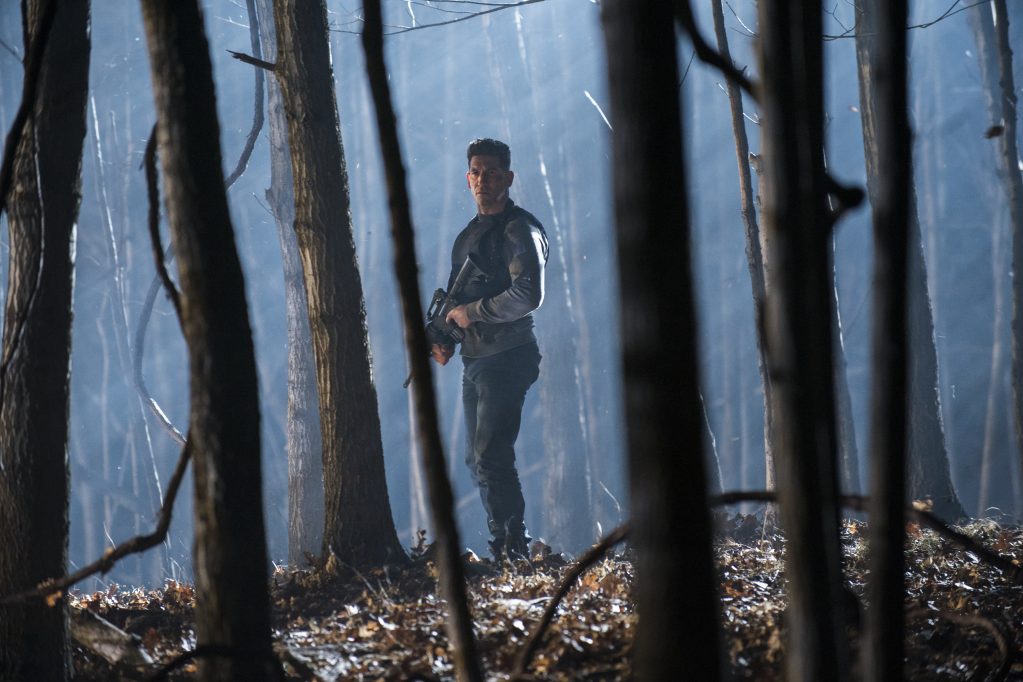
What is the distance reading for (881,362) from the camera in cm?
127

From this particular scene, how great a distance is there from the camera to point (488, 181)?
217 inches

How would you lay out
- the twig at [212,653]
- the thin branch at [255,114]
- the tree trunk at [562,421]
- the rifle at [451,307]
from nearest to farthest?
the twig at [212,653], the rifle at [451,307], the thin branch at [255,114], the tree trunk at [562,421]

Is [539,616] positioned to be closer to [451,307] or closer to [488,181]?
[451,307]

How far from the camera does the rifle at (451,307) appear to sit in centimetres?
558

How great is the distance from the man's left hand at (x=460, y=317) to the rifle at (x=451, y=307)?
0.26ft

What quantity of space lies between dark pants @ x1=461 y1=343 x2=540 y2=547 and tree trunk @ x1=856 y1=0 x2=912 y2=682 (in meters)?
4.09

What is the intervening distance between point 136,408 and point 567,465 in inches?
581

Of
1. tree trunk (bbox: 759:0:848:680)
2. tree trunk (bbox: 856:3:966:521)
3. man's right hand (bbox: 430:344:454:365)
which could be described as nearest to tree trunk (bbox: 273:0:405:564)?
man's right hand (bbox: 430:344:454:365)

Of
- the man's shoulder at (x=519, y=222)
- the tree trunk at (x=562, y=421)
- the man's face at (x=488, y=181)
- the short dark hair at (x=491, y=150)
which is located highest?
the short dark hair at (x=491, y=150)

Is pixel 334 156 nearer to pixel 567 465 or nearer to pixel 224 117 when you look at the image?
pixel 567 465

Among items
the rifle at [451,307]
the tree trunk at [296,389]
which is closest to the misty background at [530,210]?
the tree trunk at [296,389]

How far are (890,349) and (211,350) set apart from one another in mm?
1436

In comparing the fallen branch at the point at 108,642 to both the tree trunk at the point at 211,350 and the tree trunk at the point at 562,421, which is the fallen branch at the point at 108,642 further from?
the tree trunk at the point at 562,421

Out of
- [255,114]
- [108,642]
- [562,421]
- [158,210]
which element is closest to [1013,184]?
[255,114]
